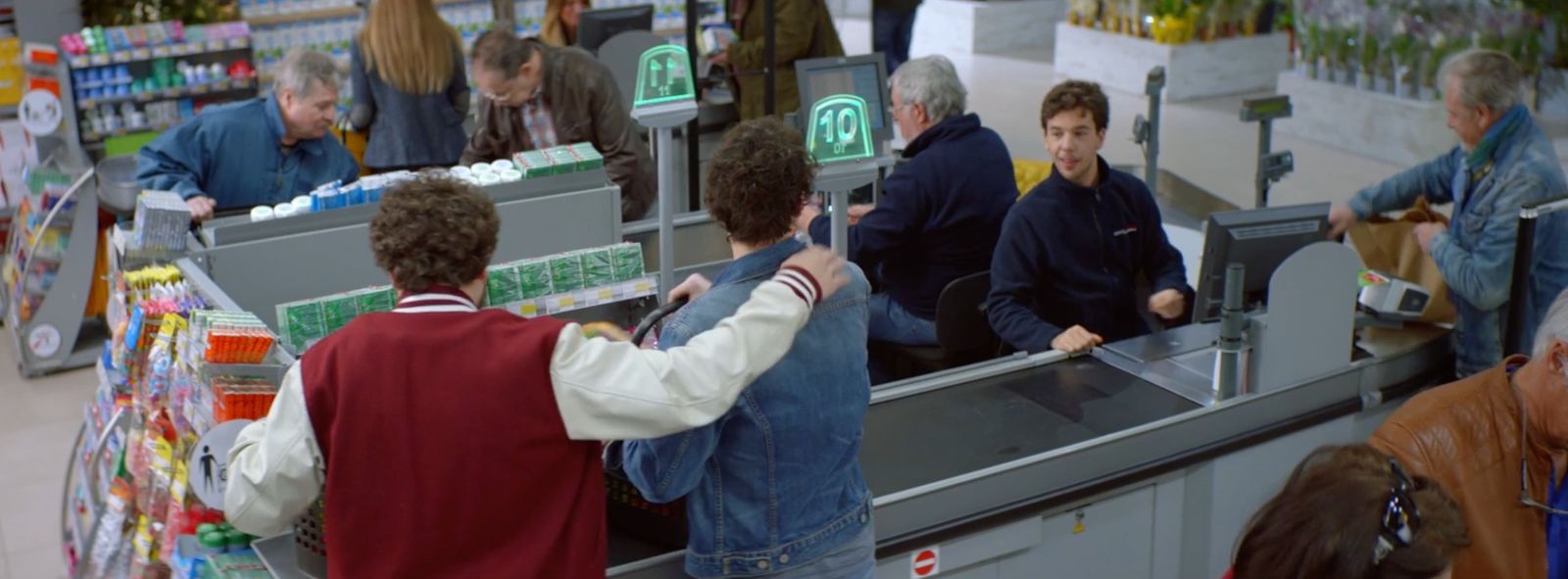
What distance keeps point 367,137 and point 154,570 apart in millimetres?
3130

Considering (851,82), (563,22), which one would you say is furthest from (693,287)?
(563,22)

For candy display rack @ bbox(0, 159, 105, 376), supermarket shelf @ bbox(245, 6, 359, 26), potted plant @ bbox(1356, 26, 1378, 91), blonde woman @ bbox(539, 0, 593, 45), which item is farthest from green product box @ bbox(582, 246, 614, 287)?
potted plant @ bbox(1356, 26, 1378, 91)

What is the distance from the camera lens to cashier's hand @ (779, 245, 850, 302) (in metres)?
2.60

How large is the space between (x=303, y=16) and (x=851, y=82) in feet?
13.5

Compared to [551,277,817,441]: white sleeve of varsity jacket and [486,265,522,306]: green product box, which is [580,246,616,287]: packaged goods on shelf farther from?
[551,277,817,441]: white sleeve of varsity jacket

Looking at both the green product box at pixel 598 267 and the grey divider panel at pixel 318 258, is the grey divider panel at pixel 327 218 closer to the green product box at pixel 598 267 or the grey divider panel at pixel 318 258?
the grey divider panel at pixel 318 258

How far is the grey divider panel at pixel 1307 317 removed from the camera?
12.1ft

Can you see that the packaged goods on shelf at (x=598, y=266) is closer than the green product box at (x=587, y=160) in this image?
Yes

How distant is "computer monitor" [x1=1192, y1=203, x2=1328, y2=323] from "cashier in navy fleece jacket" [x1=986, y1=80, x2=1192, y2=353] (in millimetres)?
214

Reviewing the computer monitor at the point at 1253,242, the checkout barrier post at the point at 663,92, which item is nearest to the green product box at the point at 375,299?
the checkout barrier post at the point at 663,92

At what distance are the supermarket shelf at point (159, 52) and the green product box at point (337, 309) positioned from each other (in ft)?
15.4

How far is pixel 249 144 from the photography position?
474 cm

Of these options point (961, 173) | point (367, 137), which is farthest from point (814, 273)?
point (367, 137)

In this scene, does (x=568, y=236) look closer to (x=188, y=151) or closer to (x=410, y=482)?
(x=188, y=151)
